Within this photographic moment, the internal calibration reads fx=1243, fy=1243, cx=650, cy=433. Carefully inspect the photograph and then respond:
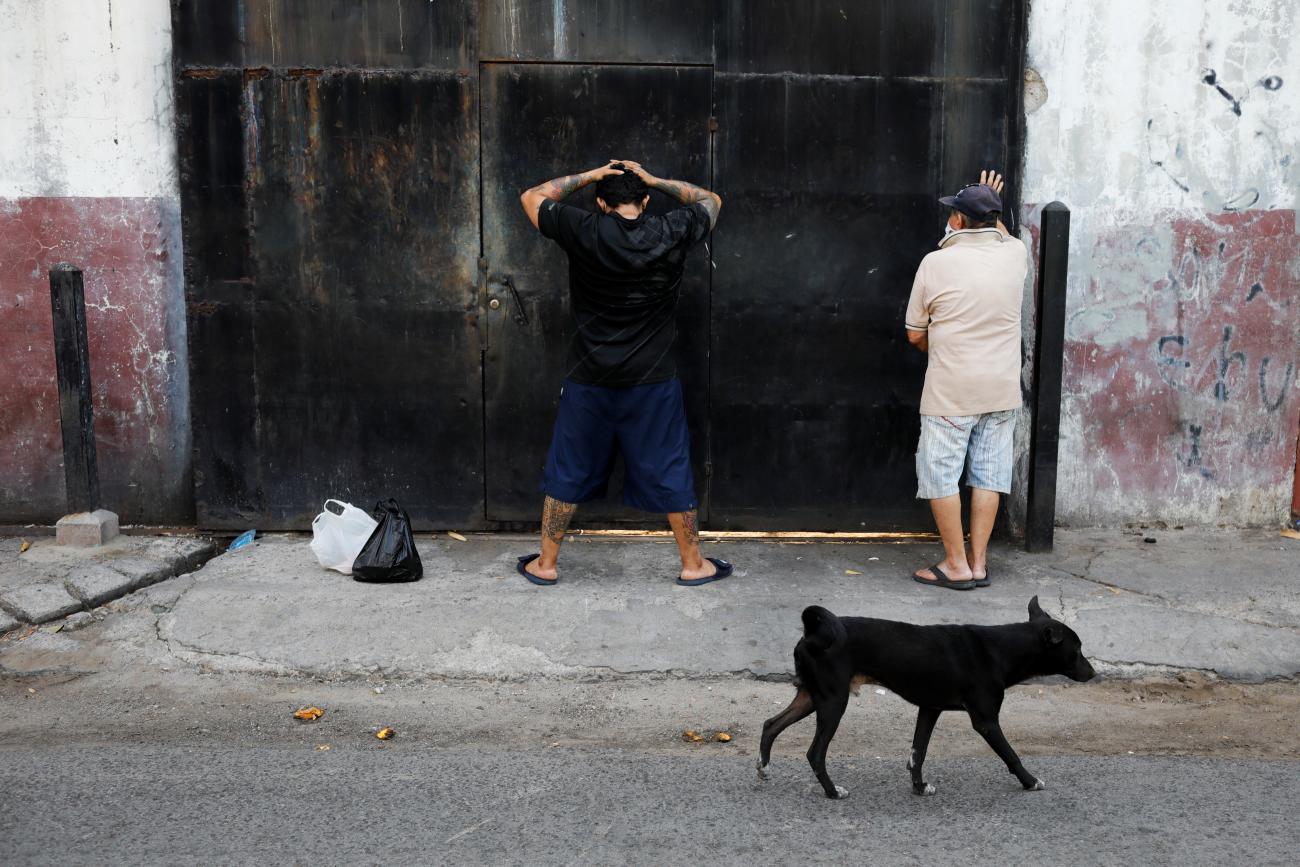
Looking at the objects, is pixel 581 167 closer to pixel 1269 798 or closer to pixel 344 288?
pixel 344 288

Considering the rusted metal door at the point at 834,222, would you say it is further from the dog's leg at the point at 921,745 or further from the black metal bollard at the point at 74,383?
the black metal bollard at the point at 74,383

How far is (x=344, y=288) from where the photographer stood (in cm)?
653

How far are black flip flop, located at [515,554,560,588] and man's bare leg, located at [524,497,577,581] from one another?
0.05ft

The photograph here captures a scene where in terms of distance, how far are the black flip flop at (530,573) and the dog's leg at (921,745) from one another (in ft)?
7.74

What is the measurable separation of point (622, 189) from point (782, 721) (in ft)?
8.47

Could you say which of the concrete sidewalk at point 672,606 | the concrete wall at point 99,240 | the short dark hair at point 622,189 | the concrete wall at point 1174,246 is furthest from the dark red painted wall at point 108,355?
the concrete wall at point 1174,246

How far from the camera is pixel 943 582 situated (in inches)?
235

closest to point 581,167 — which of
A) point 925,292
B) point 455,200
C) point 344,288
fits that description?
point 455,200

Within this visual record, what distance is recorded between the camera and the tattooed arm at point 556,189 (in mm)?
5648

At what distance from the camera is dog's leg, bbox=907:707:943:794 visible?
391cm

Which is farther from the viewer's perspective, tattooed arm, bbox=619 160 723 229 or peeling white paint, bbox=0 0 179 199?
peeling white paint, bbox=0 0 179 199

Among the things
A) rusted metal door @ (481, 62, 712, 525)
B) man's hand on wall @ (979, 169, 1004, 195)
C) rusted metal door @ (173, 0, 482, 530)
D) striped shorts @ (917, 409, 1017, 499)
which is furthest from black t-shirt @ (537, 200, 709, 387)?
→ man's hand on wall @ (979, 169, 1004, 195)

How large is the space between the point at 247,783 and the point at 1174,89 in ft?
18.3

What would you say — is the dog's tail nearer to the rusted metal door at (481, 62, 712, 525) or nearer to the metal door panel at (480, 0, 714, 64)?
the rusted metal door at (481, 62, 712, 525)
